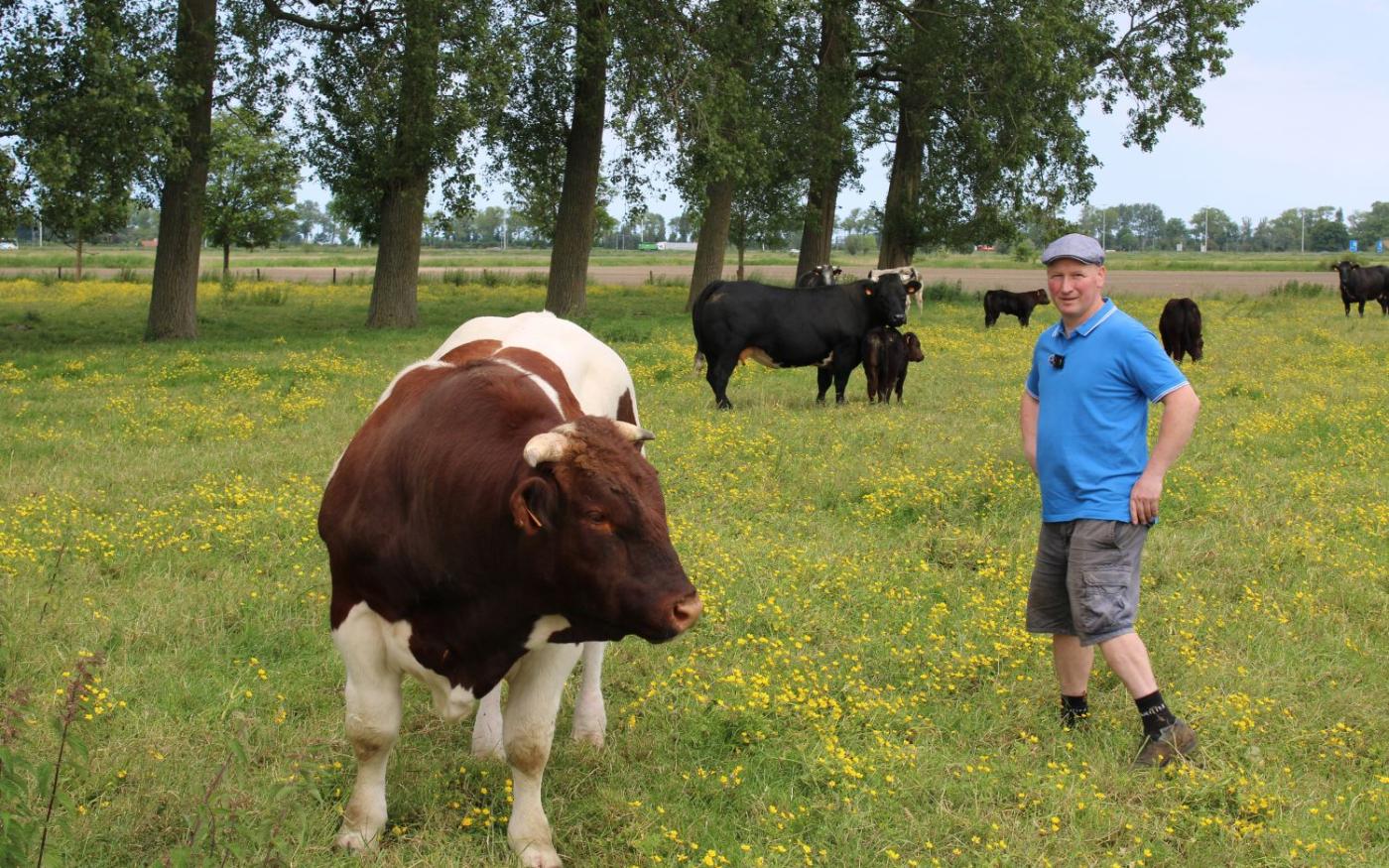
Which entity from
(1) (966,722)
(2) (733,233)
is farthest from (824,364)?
(2) (733,233)

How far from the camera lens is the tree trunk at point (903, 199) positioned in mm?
33438

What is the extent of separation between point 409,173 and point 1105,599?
1901 centimetres

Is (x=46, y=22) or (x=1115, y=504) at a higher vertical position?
(x=46, y=22)

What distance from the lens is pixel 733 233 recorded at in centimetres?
4162

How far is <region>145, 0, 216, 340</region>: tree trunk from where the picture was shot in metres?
20.6

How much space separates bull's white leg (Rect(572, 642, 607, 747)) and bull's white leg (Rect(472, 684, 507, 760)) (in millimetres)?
359

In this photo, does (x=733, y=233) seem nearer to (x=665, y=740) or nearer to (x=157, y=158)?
(x=157, y=158)

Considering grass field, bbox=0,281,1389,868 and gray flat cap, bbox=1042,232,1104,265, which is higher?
gray flat cap, bbox=1042,232,1104,265

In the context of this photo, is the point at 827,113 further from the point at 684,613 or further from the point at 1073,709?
the point at 684,613

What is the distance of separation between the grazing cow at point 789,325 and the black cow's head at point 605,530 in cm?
1155

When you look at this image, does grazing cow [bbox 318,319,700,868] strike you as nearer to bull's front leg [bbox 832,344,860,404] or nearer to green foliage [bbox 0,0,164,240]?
bull's front leg [bbox 832,344,860,404]

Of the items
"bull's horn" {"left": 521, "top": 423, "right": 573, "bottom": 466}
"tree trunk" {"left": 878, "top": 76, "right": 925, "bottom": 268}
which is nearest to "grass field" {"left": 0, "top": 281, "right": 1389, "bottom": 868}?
"bull's horn" {"left": 521, "top": 423, "right": 573, "bottom": 466}

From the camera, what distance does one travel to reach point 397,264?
81.0 feet

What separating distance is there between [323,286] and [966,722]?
36.5 m
